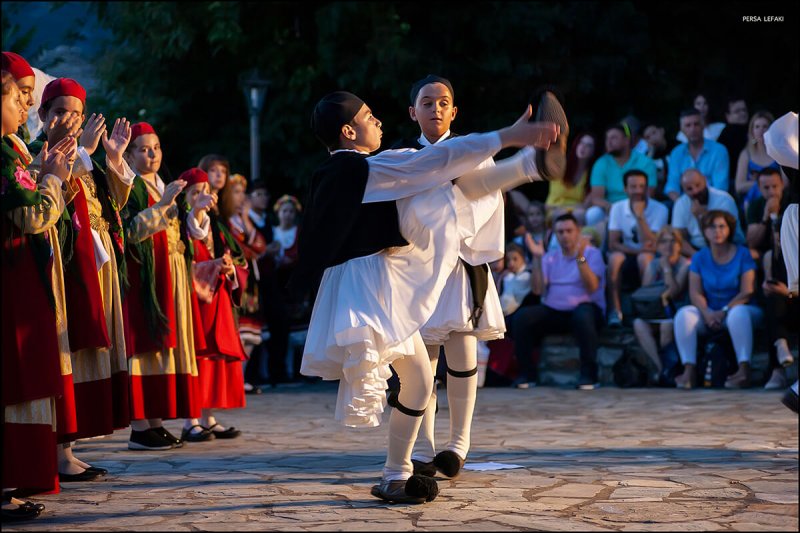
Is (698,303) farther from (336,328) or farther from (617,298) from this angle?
(336,328)

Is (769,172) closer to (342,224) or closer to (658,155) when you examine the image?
(658,155)

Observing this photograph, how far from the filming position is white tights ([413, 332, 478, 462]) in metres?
5.80

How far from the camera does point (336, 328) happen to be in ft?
16.3

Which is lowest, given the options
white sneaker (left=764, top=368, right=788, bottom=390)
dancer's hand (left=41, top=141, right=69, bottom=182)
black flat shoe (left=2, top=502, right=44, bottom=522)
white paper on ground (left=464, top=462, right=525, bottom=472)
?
white sneaker (left=764, top=368, right=788, bottom=390)

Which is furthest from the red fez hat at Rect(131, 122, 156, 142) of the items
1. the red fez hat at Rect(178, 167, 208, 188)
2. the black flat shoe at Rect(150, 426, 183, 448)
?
the black flat shoe at Rect(150, 426, 183, 448)

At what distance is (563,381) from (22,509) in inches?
286

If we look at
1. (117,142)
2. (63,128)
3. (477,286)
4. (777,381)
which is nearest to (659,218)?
(777,381)

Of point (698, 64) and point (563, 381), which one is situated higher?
point (698, 64)

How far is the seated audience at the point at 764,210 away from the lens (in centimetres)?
1057

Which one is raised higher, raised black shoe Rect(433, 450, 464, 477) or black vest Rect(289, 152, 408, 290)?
black vest Rect(289, 152, 408, 290)

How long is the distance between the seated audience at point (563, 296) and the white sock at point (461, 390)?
213 inches

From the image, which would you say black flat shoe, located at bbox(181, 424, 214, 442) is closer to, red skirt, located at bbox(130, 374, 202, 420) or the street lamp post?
red skirt, located at bbox(130, 374, 202, 420)

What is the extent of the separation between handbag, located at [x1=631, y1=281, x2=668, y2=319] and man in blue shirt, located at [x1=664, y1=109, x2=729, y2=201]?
1.16 meters

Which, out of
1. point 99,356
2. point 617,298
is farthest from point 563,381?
point 99,356
